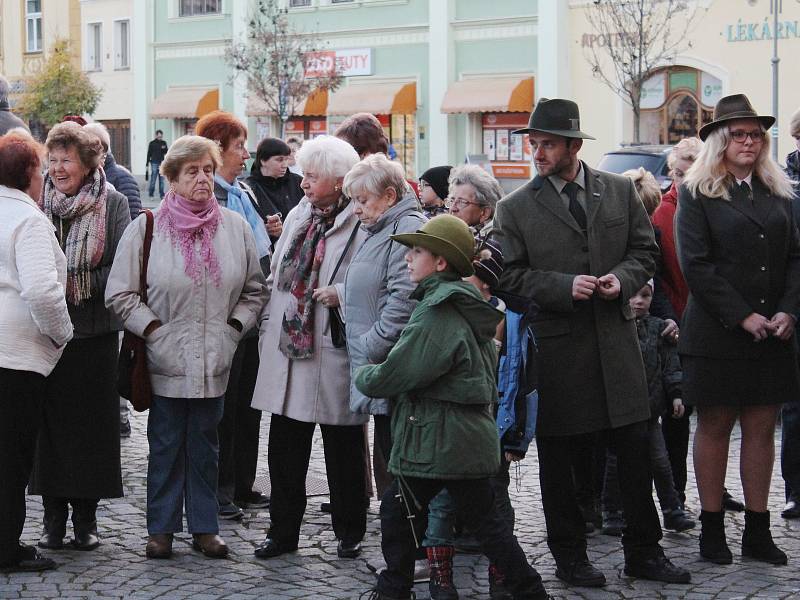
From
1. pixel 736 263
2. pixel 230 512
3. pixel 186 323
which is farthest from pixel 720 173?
pixel 230 512

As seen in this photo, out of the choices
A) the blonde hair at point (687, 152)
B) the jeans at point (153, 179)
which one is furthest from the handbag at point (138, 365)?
the jeans at point (153, 179)

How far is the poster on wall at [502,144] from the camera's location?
36.9 meters

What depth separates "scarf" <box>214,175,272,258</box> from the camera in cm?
759

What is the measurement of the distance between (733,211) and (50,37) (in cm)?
4447

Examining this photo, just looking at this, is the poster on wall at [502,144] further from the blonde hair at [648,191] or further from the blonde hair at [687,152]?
the blonde hair at [648,191]

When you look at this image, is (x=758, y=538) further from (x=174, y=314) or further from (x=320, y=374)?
(x=174, y=314)

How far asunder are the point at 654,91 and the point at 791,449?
2700 cm

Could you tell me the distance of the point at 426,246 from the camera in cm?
558

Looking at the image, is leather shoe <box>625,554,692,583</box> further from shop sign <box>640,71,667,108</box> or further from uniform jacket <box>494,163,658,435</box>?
shop sign <box>640,71,667,108</box>

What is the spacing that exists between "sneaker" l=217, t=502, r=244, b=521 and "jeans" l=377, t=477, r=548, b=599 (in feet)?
5.78

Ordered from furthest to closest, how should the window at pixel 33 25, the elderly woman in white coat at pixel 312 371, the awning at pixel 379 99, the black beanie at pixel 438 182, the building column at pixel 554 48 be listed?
the window at pixel 33 25 < the awning at pixel 379 99 < the building column at pixel 554 48 < the black beanie at pixel 438 182 < the elderly woman in white coat at pixel 312 371

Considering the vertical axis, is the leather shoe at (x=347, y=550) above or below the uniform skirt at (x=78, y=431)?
below

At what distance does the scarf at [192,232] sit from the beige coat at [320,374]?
0.39 metres

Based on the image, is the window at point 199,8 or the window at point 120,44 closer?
the window at point 199,8
